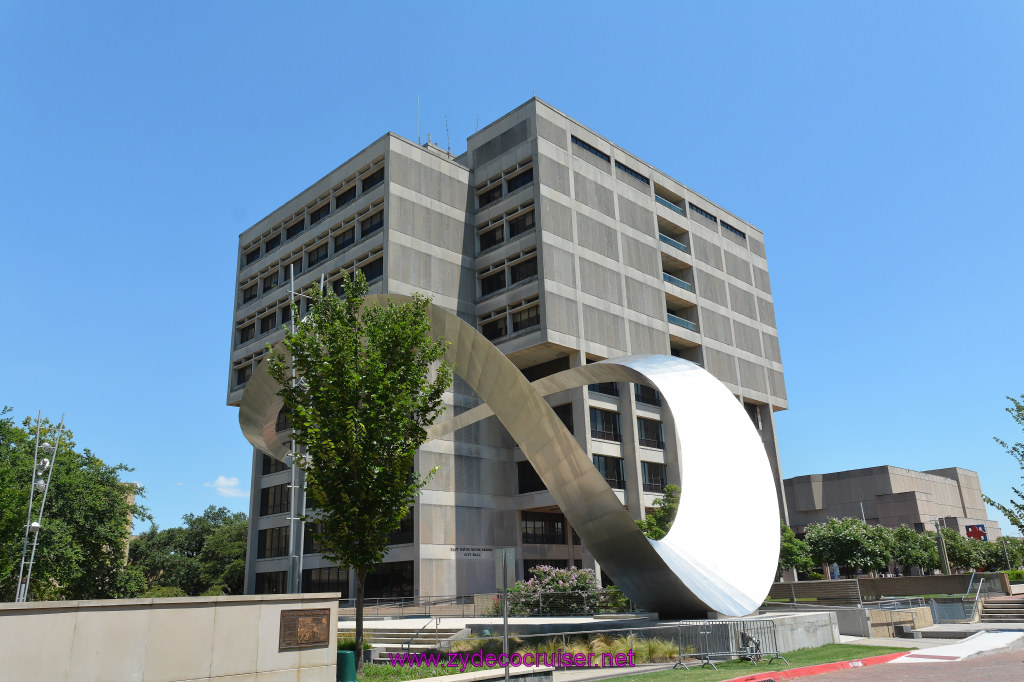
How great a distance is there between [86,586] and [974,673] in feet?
167

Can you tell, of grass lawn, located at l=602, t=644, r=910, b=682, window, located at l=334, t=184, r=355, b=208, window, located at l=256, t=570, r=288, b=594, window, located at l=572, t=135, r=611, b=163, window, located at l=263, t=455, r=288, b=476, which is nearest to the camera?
grass lawn, located at l=602, t=644, r=910, b=682

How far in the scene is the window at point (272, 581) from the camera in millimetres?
57688

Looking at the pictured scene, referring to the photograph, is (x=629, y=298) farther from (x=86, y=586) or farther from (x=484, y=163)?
(x=86, y=586)

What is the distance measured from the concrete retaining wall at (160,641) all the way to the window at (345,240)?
4711cm

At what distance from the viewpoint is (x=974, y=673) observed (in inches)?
535

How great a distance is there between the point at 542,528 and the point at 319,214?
32.4 m

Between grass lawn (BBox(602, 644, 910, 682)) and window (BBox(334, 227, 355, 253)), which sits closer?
grass lawn (BBox(602, 644, 910, 682))

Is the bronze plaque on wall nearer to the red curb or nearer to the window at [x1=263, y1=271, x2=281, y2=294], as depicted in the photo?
the red curb

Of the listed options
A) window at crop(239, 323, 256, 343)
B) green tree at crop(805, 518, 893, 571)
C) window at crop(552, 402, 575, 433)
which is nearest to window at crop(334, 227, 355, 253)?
window at crop(239, 323, 256, 343)

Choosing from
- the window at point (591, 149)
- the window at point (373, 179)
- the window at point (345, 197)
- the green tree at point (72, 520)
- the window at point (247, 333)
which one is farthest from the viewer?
the window at point (247, 333)

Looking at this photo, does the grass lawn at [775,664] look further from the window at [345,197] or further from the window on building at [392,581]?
the window at [345,197]

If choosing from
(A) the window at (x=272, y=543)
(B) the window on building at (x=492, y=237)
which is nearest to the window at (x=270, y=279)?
(B) the window on building at (x=492, y=237)

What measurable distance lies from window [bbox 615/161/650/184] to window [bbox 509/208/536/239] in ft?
36.2

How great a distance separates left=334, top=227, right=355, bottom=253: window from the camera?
56716 millimetres
